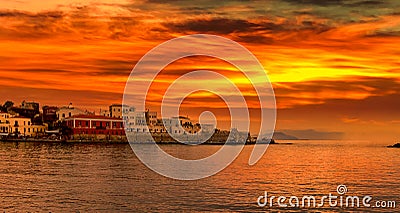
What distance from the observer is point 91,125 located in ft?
592

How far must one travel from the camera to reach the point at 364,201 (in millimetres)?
43469

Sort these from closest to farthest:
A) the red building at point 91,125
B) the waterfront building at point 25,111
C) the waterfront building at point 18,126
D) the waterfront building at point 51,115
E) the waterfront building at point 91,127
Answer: the red building at point 91,125 < the waterfront building at point 91,127 < the waterfront building at point 18,126 < the waterfront building at point 25,111 < the waterfront building at point 51,115

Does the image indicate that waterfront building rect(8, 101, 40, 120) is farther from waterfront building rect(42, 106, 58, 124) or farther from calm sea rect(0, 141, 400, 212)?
calm sea rect(0, 141, 400, 212)

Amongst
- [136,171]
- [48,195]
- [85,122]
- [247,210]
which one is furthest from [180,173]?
[85,122]

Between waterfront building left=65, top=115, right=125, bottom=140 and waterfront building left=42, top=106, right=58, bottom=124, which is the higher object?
waterfront building left=42, top=106, right=58, bottom=124

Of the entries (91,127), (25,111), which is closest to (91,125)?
(91,127)

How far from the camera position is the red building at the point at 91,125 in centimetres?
17862

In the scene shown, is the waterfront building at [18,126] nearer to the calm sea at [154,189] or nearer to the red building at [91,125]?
the red building at [91,125]

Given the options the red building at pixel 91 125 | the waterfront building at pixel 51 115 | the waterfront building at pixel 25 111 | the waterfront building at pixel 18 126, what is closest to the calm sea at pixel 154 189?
the red building at pixel 91 125

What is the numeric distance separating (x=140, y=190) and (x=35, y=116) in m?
159

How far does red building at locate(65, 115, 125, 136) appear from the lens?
179m

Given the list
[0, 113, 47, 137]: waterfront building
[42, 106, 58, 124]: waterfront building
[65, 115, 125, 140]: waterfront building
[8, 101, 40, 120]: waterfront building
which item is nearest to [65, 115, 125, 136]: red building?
[65, 115, 125, 140]: waterfront building

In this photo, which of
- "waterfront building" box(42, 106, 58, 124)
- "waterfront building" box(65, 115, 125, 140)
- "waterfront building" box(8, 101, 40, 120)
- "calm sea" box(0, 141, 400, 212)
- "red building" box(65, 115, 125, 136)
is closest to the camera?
"calm sea" box(0, 141, 400, 212)

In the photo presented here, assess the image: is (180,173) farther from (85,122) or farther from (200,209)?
(85,122)
